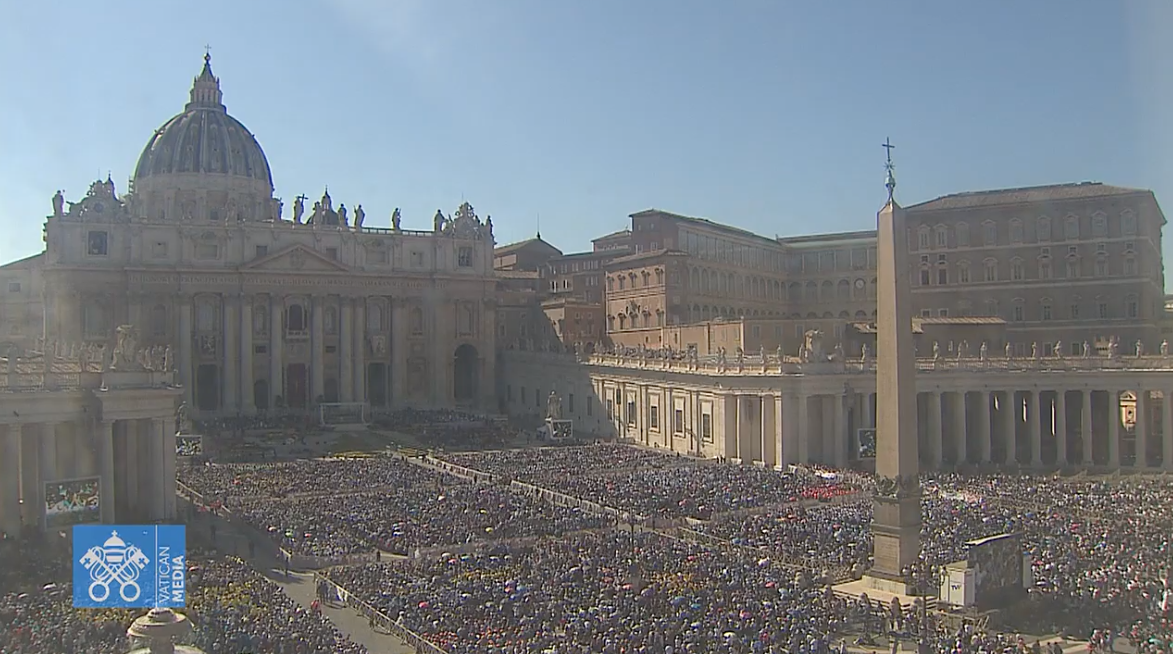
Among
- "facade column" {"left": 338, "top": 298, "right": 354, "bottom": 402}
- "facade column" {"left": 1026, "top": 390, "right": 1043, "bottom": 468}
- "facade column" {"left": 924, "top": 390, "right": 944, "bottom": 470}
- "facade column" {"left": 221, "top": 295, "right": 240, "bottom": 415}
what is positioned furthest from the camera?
"facade column" {"left": 338, "top": 298, "right": 354, "bottom": 402}

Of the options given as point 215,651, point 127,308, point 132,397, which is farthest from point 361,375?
point 215,651

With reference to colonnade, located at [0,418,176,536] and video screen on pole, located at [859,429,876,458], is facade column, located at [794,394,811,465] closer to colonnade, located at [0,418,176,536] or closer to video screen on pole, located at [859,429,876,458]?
video screen on pole, located at [859,429,876,458]

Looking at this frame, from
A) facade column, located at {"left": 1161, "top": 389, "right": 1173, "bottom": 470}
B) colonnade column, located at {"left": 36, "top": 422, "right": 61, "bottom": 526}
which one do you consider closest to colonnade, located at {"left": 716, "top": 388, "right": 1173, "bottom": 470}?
facade column, located at {"left": 1161, "top": 389, "right": 1173, "bottom": 470}

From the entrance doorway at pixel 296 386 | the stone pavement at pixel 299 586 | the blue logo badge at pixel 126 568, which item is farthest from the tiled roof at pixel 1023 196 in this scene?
the blue logo badge at pixel 126 568

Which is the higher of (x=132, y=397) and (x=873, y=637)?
(x=132, y=397)

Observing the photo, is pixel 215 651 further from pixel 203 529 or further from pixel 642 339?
pixel 642 339

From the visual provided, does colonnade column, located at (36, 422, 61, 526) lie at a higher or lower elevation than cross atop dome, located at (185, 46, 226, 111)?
lower
